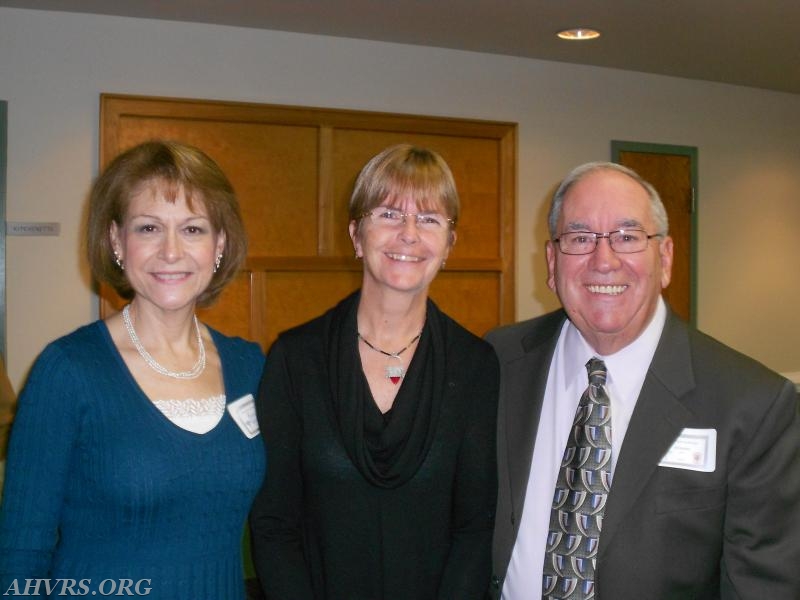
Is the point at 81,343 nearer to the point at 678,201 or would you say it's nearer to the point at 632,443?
the point at 632,443

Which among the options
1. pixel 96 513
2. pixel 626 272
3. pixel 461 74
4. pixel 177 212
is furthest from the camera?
pixel 461 74

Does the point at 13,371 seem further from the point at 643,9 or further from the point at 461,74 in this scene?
the point at 643,9

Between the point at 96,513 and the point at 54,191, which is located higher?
the point at 54,191

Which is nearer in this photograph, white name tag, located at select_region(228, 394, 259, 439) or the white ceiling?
white name tag, located at select_region(228, 394, 259, 439)

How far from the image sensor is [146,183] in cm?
167

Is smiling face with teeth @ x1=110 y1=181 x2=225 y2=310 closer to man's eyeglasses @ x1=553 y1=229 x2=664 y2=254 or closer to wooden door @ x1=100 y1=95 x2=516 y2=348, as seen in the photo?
man's eyeglasses @ x1=553 y1=229 x2=664 y2=254

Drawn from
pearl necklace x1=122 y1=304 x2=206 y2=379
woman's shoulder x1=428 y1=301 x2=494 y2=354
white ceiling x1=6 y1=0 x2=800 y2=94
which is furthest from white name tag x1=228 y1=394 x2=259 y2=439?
white ceiling x1=6 y1=0 x2=800 y2=94

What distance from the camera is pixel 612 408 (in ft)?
5.95

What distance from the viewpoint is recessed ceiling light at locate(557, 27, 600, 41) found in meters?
4.79

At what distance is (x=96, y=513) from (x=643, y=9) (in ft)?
13.3

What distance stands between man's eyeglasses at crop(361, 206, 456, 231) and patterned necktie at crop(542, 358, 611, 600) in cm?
55

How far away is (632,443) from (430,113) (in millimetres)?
3906

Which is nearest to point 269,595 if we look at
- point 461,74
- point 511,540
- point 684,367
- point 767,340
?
point 511,540

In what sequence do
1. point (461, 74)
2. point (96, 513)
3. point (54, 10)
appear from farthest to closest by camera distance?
1. point (461, 74)
2. point (54, 10)
3. point (96, 513)
